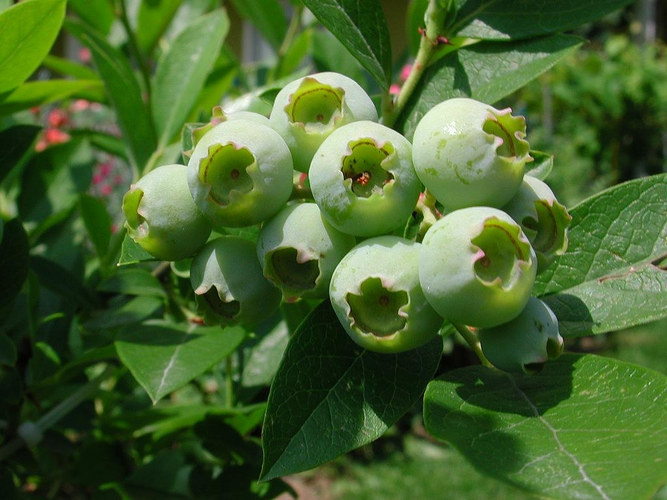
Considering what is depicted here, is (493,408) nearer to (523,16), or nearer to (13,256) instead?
(523,16)

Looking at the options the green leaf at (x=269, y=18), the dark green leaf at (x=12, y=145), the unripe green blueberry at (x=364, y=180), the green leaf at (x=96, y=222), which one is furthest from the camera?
the green leaf at (x=269, y=18)

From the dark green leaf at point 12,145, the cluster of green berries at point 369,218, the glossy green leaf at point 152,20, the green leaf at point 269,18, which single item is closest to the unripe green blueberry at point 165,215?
the cluster of green berries at point 369,218

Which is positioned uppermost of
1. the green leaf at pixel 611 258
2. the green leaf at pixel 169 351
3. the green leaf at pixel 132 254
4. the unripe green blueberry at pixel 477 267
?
the green leaf at pixel 132 254

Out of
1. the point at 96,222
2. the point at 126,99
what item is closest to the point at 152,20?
the point at 126,99

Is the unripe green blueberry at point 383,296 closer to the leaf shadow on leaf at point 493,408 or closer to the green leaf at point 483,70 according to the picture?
the leaf shadow on leaf at point 493,408

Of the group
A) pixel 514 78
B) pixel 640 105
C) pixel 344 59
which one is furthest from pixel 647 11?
pixel 514 78

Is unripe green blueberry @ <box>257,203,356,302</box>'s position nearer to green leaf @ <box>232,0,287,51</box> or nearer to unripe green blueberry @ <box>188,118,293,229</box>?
unripe green blueberry @ <box>188,118,293,229</box>

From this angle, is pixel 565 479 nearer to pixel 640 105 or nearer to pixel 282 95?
pixel 282 95
